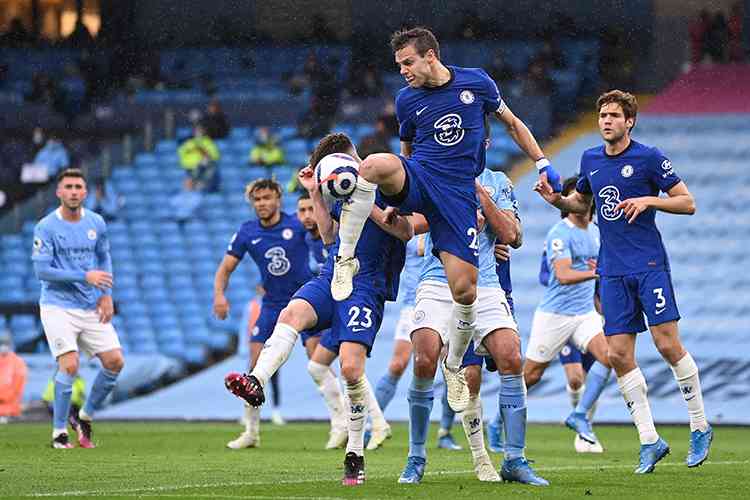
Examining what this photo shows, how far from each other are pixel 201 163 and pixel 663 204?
18.4 meters

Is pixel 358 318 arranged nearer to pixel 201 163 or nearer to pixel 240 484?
pixel 240 484

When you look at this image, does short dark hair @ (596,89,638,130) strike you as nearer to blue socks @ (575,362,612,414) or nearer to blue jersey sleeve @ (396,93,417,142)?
blue jersey sleeve @ (396,93,417,142)

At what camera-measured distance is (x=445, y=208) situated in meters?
8.58

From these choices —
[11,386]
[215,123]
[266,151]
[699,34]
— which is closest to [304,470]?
[11,386]

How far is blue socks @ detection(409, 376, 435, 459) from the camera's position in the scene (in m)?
9.08

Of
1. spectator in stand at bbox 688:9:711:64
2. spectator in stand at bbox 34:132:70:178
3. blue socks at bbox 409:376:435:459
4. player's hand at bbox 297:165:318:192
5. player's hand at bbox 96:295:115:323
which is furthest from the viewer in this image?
spectator in stand at bbox 34:132:70:178

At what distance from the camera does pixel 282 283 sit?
1401 centimetres

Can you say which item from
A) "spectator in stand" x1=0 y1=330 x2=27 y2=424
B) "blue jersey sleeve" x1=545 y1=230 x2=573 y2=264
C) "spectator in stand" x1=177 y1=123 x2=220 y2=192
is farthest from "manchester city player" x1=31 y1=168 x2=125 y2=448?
Answer: "spectator in stand" x1=177 y1=123 x2=220 y2=192

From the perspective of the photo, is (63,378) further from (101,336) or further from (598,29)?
(598,29)

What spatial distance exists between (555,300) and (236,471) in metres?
4.53

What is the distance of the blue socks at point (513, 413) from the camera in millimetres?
8977

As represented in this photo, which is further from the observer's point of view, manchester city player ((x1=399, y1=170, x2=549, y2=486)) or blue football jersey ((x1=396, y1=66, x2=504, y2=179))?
manchester city player ((x1=399, y1=170, x2=549, y2=486))

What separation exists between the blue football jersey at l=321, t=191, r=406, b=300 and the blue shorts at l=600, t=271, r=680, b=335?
1.68m

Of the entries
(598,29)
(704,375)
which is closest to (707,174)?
(598,29)
